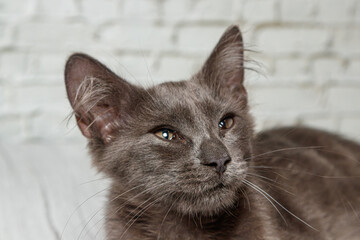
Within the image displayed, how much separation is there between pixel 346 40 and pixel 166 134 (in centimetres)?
177

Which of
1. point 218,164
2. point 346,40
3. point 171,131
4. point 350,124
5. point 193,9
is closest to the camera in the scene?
point 218,164

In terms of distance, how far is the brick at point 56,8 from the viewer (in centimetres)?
228

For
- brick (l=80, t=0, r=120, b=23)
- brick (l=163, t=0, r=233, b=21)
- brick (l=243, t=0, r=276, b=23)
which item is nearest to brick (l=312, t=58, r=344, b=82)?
brick (l=243, t=0, r=276, b=23)

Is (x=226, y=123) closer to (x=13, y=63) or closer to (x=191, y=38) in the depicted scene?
(x=191, y=38)

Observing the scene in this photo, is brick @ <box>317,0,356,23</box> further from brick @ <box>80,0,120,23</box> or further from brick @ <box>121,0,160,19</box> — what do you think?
brick @ <box>80,0,120,23</box>

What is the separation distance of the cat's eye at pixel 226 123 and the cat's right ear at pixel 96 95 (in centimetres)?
25

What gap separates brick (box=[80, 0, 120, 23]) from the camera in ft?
7.57

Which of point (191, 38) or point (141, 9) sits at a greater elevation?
point (141, 9)

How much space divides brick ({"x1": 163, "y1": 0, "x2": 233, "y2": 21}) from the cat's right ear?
1183 mm

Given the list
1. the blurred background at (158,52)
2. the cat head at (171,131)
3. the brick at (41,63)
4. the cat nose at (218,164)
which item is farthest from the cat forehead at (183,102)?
the brick at (41,63)

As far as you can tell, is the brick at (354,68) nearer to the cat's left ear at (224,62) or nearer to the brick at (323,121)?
the brick at (323,121)

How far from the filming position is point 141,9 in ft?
7.72

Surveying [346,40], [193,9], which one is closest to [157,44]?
[193,9]

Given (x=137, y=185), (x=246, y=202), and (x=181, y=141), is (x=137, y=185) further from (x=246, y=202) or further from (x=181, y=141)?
(x=246, y=202)
